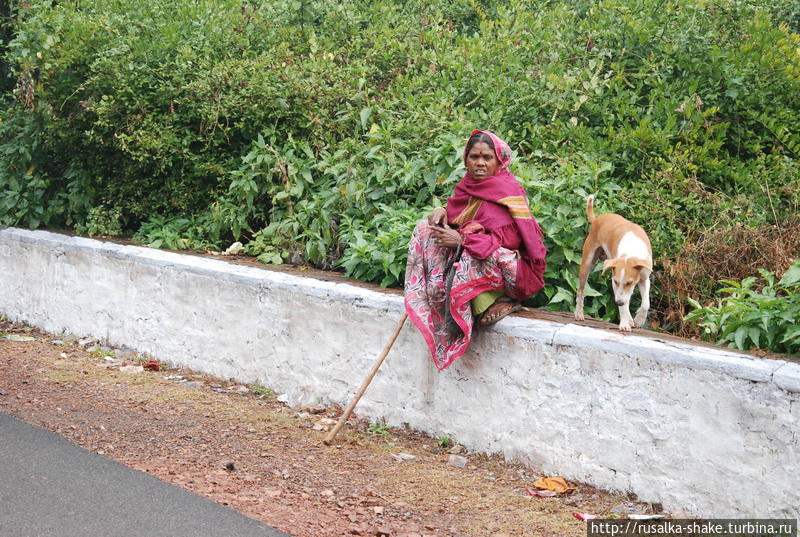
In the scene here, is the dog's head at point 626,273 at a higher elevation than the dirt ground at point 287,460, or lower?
higher

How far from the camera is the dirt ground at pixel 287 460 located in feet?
14.2

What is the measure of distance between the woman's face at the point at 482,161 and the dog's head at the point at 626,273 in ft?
3.06

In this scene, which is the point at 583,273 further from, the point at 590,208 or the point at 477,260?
the point at 477,260

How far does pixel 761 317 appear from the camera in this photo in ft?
14.4

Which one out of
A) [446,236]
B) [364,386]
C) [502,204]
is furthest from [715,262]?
[364,386]

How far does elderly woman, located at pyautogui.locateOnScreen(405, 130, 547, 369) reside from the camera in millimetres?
5082

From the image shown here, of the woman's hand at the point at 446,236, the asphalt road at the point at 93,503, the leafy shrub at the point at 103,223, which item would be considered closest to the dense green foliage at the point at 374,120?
the leafy shrub at the point at 103,223

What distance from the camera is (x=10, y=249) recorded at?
29.5 feet

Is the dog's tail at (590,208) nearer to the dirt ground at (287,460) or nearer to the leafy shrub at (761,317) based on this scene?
the leafy shrub at (761,317)

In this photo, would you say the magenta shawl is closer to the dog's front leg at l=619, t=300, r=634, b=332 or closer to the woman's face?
the woman's face

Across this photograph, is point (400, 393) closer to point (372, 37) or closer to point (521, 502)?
point (521, 502)

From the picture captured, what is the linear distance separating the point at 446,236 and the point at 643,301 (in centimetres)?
120

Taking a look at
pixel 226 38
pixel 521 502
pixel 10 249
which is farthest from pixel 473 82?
pixel 10 249

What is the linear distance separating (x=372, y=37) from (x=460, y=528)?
635 cm
